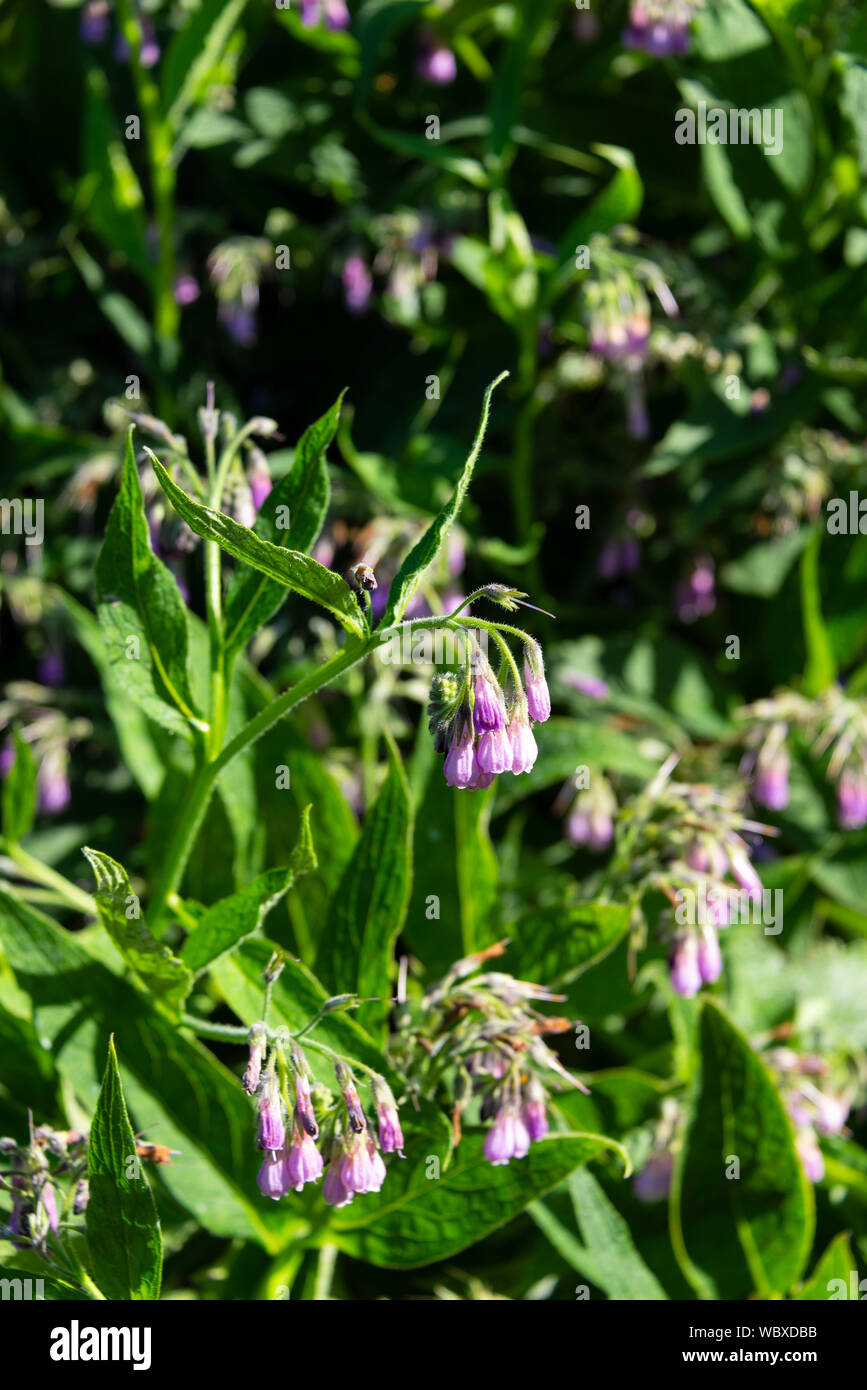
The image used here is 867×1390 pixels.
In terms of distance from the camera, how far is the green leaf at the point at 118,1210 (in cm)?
126

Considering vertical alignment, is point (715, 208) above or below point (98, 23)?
below

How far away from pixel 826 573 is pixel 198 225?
1319mm

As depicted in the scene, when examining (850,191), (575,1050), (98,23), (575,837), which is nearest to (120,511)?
(575,837)

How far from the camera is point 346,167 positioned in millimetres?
2445

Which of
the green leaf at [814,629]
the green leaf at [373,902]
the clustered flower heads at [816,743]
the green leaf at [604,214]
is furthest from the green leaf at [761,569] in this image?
the green leaf at [373,902]

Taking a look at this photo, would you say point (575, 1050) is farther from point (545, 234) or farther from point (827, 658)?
point (545, 234)

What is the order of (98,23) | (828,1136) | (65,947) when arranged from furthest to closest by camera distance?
(98,23), (828,1136), (65,947)

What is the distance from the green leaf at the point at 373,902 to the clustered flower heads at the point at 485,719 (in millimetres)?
415

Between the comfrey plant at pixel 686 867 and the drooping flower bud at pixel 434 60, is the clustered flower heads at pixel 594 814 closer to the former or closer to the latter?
the comfrey plant at pixel 686 867

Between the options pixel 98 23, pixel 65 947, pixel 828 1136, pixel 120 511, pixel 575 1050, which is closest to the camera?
pixel 120 511

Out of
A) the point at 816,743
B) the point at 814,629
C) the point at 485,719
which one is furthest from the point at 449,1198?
the point at 814,629

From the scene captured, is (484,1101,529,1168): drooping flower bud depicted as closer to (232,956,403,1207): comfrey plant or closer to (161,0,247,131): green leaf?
(232,956,403,1207): comfrey plant

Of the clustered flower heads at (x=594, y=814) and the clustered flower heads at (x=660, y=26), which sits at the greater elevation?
the clustered flower heads at (x=660, y=26)

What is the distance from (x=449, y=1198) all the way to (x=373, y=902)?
0.34m
